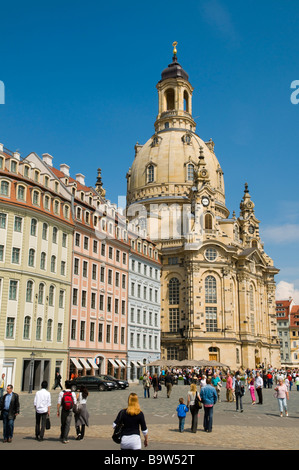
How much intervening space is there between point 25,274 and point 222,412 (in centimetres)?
2202

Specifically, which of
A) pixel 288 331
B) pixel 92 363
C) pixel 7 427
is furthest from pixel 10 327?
pixel 288 331

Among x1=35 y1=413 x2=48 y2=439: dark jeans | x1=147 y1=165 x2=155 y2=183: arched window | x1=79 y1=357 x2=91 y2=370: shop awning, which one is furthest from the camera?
x1=147 y1=165 x2=155 y2=183: arched window

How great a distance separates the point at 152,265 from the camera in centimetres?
7188

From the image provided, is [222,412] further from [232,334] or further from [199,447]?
[232,334]

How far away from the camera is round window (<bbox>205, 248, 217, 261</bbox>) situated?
275 feet

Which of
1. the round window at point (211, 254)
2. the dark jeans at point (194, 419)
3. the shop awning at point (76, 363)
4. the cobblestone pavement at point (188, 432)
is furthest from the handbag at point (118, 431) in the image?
the round window at point (211, 254)

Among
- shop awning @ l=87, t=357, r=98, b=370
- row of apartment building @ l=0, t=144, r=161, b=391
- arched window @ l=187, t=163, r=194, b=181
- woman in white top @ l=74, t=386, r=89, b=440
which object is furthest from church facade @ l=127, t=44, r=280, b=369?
woman in white top @ l=74, t=386, r=89, b=440

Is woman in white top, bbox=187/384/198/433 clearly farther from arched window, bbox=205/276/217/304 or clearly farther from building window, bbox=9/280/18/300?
arched window, bbox=205/276/217/304

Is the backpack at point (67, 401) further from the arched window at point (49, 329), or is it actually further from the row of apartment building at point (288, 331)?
the row of apartment building at point (288, 331)

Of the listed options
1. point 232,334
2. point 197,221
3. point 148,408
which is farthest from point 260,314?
point 148,408

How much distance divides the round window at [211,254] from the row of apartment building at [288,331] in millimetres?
67607

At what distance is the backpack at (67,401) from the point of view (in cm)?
1664

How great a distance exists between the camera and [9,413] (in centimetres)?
1644

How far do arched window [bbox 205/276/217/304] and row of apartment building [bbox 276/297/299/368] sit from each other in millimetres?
65123
